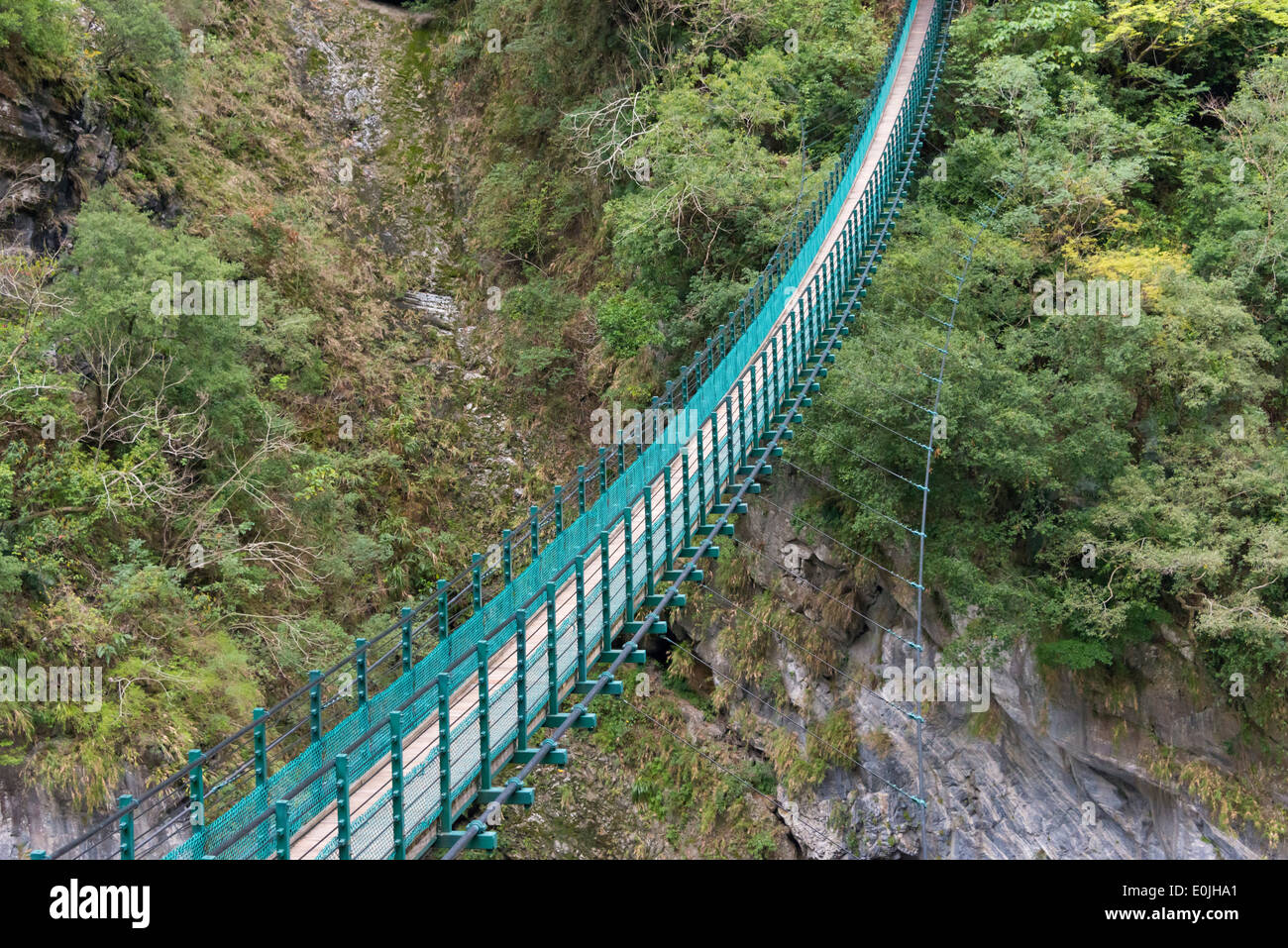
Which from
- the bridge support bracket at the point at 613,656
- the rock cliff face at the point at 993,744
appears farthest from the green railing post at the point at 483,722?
the rock cliff face at the point at 993,744

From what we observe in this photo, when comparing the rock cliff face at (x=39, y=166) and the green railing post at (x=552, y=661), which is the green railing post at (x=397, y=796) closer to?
the green railing post at (x=552, y=661)

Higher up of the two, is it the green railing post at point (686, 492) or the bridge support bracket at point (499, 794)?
the green railing post at point (686, 492)

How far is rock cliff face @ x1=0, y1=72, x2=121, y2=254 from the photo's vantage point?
523 inches

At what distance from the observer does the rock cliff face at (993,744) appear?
478 inches

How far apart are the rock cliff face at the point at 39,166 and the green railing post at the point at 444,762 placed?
10061 mm

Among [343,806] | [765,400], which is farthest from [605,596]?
[765,400]

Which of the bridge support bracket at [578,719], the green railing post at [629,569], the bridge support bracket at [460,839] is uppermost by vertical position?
the green railing post at [629,569]

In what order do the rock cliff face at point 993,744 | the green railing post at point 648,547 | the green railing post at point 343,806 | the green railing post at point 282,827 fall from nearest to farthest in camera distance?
the green railing post at point 282,827 → the green railing post at point 343,806 → the green railing post at point 648,547 → the rock cliff face at point 993,744

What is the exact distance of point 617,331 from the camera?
52.2 feet

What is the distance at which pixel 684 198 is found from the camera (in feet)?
49.4

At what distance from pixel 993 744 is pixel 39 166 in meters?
12.8

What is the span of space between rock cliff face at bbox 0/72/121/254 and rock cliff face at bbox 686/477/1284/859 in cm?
918

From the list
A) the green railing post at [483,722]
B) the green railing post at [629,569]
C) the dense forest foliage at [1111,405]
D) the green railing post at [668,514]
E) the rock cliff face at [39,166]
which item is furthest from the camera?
the rock cliff face at [39,166]
